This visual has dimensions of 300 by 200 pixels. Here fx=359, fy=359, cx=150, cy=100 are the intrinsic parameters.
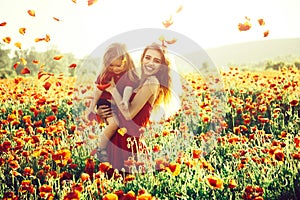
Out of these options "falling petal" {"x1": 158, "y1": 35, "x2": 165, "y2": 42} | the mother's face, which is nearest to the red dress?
the mother's face

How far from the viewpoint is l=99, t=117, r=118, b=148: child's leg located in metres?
2.78

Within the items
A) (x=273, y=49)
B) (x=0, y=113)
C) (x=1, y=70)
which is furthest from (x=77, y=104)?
(x=273, y=49)

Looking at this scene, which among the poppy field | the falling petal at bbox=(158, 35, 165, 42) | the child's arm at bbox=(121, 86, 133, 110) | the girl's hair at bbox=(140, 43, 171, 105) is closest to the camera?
the poppy field

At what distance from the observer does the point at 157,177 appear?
216cm

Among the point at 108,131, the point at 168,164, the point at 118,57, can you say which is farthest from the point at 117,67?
the point at 168,164

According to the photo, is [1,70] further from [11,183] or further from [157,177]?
[157,177]

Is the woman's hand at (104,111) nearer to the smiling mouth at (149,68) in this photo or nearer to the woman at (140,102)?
the woman at (140,102)

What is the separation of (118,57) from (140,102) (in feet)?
1.35

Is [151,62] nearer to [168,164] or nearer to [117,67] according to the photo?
[117,67]

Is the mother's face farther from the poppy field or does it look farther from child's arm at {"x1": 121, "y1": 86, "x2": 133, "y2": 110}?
the poppy field

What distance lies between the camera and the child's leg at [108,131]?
9.12 ft

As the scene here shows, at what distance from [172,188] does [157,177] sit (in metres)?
0.18

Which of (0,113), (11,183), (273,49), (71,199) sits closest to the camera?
(71,199)

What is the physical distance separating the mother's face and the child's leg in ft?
1.50
